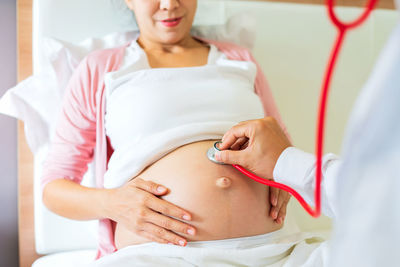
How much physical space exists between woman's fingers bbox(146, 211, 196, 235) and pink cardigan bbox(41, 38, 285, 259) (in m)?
0.21

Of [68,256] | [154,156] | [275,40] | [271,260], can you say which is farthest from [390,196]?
[275,40]

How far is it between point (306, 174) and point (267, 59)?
78 cm

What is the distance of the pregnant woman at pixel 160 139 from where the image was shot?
882 millimetres

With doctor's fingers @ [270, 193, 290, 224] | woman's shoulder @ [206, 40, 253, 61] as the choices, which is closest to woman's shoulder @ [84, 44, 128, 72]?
woman's shoulder @ [206, 40, 253, 61]

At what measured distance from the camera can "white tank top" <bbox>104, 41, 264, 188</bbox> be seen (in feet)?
3.19

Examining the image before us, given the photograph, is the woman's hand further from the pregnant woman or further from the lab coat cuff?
the lab coat cuff

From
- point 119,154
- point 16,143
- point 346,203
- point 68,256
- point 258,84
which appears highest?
point 346,203

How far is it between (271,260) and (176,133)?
0.33 m

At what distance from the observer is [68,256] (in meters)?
1.18

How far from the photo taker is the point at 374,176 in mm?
354

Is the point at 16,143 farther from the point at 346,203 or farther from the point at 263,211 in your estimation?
the point at 346,203

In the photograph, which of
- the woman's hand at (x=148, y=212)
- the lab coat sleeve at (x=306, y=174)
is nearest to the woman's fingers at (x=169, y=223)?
the woman's hand at (x=148, y=212)

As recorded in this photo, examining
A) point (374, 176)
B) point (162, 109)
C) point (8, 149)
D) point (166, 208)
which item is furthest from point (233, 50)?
point (374, 176)

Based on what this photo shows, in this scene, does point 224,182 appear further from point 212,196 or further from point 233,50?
point 233,50
